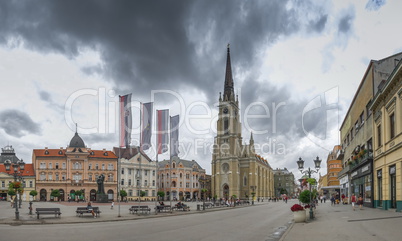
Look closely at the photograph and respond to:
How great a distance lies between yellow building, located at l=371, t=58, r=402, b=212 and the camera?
Answer: 25.5 metres

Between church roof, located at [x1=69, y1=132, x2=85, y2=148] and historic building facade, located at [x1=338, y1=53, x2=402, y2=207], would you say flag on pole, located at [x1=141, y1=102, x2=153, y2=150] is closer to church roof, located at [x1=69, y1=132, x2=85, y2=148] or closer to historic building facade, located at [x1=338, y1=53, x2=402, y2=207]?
historic building facade, located at [x1=338, y1=53, x2=402, y2=207]

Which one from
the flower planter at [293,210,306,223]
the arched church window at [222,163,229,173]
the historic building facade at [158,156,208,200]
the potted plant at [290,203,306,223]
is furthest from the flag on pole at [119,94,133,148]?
the arched church window at [222,163,229,173]

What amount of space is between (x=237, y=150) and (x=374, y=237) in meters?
115

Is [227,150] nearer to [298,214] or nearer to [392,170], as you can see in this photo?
[392,170]

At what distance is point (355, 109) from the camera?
154 feet

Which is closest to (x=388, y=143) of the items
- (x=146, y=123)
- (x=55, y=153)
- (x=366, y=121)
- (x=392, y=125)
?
(x=392, y=125)

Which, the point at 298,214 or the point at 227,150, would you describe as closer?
the point at 298,214

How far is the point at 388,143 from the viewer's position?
2884cm

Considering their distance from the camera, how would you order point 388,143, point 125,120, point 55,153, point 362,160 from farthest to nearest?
1. point 55,153
2. point 362,160
3. point 125,120
4. point 388,143

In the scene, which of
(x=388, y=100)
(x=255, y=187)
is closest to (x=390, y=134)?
(x=388, y=100)

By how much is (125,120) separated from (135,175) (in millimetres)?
73024

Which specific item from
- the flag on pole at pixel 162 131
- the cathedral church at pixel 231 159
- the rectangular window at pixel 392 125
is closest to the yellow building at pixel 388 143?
the rectangular window at pixel 392 125

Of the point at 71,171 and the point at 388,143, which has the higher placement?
the point at 388,143

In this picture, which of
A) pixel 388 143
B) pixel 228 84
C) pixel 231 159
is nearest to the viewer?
pixel 388 143
